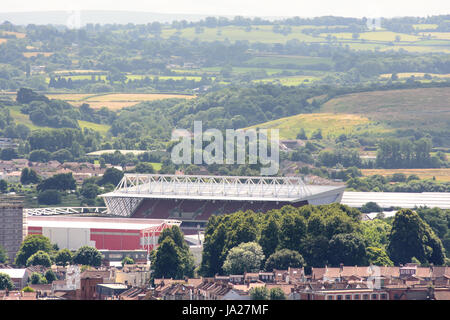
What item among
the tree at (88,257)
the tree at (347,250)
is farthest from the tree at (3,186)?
the tree at (347,250)

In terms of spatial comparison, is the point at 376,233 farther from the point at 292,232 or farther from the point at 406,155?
the point at 406,155

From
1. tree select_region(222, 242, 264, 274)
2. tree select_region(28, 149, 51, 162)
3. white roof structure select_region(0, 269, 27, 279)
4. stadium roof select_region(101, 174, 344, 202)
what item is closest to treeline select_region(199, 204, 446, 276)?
tree select_region(222, 242, 264, 274)

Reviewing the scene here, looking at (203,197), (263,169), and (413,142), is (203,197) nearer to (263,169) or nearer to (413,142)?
(263,169)

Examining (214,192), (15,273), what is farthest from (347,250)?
(214,192)

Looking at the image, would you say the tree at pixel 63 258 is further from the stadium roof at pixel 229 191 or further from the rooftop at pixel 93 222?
the stadium roof at pixel 229 191

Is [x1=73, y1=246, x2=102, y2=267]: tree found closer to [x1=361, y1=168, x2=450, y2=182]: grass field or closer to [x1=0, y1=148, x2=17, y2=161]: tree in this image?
[x1=361, y1=168, x2=450, y2=182]: grass field
